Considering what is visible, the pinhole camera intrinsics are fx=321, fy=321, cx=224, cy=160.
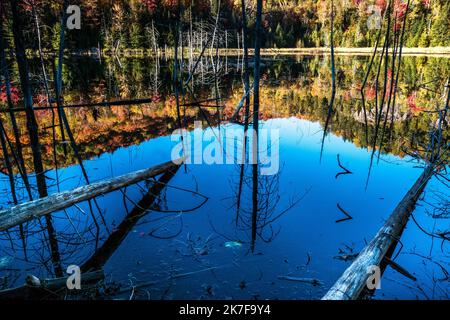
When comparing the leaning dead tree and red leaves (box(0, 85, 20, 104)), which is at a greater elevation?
red leaves (box(0, 85, 20, 104))

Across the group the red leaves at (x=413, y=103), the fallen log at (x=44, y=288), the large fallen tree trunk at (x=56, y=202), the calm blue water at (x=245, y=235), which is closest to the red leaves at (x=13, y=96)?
the calm blue water at (x=245, y=235)

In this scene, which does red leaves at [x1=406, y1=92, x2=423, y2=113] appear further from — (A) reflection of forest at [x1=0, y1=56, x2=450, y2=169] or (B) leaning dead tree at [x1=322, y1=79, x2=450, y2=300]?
(B) leaning dead tree at [x1=322, y1=79, x2=450, y2=300]

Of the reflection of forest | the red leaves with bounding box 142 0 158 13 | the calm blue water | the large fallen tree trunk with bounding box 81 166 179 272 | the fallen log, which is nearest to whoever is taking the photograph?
the fallen log

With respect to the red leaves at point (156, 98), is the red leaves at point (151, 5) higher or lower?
higher

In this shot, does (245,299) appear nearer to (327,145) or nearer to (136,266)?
(136,266)

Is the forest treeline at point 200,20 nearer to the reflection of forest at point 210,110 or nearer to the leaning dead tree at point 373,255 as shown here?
the reflection of forest at point 210,110

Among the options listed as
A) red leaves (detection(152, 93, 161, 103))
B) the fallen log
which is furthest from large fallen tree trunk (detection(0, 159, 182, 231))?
red leaves (detection(152, 93, 161, 103))
